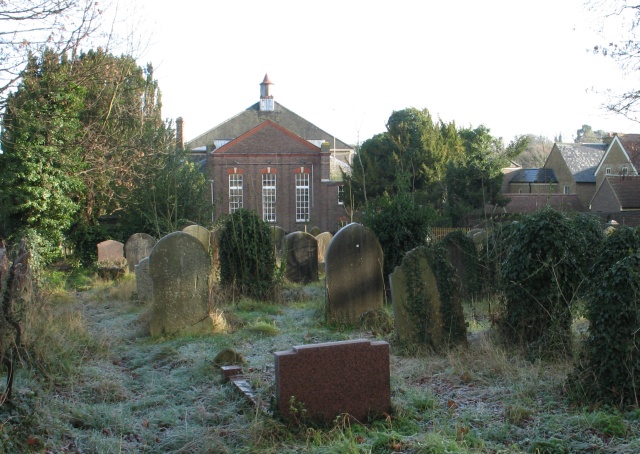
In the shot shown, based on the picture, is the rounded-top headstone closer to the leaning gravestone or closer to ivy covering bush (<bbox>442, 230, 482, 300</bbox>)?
the leaning gravestone

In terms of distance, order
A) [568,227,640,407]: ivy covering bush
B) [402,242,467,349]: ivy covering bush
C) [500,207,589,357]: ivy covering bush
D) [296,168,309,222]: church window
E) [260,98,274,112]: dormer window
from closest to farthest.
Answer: [568,227,640,407]: ivy covering bush → [500,207,589,357]: ivy covering bush → [402,242,467,349]: ivy covering bush → [296,168,309,222]: church window → [260,98,274,112]: dormer window

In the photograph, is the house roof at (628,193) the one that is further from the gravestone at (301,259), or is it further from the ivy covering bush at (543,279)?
the ivy covering bush at (543,279)

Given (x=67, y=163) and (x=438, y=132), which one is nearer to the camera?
(x=67, y=163)

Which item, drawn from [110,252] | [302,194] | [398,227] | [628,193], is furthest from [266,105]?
[398,227]

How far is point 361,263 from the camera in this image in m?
9.54

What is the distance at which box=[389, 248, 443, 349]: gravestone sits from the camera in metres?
7.12

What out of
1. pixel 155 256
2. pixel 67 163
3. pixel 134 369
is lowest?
pixel 134 369

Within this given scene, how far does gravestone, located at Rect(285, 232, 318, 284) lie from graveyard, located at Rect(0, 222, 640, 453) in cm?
537

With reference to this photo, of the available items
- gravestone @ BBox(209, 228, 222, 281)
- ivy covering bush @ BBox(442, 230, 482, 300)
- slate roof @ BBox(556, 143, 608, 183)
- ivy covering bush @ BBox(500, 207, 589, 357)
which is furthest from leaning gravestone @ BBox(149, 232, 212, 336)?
slate roof @ BBox(556, 143, 608, 183)

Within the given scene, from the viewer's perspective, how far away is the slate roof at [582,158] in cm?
4738

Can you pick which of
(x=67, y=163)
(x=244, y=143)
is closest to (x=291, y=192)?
(x=244, y=143)

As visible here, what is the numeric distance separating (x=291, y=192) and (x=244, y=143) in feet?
15.6

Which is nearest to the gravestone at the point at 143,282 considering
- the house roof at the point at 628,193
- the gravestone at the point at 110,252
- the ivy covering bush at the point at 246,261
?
the ivy covering bush at the point at 246,261

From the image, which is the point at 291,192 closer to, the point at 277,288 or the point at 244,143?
the point at 244,143
